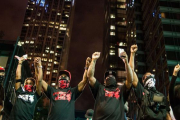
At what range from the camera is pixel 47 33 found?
5320 inches

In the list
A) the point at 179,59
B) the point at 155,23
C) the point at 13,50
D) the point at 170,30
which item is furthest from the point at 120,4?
the point at 13,50

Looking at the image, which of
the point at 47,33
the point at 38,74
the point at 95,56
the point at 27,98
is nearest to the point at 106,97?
the point at 95,56

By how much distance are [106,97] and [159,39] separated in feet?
134

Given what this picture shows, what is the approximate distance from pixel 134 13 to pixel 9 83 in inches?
1878

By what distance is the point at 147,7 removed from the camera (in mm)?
54750

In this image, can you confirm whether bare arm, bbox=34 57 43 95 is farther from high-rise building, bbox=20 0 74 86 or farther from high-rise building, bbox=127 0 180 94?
high-rise building, bbox=20 0 74 86

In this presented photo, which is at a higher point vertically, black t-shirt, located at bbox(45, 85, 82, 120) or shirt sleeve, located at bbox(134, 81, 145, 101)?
shirt sleeve, located at bbox(134, 81, 145, 101)

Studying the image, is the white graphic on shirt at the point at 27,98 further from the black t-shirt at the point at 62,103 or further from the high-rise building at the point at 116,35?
the high-rise building at the point at 116,35

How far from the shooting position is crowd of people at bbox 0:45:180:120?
4832 millimetres

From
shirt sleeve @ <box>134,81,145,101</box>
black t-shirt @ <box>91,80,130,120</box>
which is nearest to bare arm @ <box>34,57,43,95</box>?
black t-shirt @ <box>91,80,130,120</box>

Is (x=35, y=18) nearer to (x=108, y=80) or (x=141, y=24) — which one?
(x=141, y=24)

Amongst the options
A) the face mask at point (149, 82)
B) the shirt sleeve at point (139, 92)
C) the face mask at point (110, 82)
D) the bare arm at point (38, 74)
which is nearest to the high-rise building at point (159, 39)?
the face mask at point (149, 82)

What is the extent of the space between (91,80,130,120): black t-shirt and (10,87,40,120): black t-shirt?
1.84 m

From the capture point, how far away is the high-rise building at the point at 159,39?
126 feet
